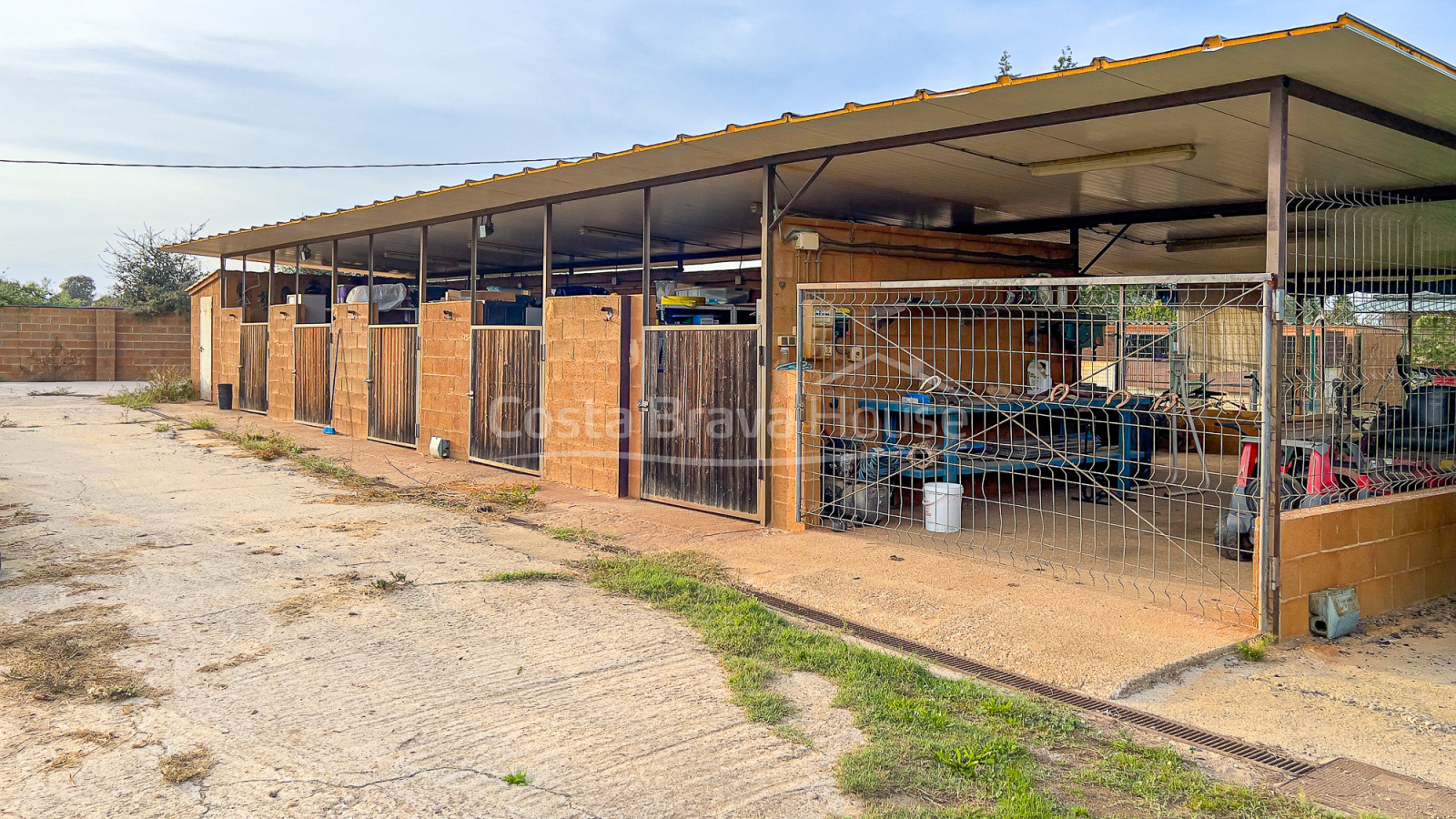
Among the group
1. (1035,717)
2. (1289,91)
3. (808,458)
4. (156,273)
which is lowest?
(1035,717)

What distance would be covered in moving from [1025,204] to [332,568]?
25.5ft

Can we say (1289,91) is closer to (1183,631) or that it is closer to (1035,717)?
(1183,631)

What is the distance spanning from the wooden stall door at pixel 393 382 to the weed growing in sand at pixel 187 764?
403 inches

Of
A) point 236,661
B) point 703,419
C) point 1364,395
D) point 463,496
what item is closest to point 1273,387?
point 1364,395

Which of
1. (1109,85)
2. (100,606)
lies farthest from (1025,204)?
(100,606)

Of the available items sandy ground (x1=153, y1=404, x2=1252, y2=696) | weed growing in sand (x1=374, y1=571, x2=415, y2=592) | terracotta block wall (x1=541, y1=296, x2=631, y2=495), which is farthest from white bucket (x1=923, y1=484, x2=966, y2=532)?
weed growing in sand (x1=374, y1=571, x2=415, y2=592)

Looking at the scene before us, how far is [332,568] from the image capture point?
6605 millimetres

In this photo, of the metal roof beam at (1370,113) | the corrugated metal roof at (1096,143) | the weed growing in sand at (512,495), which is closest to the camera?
the corrugated metal roof at (1096,143)

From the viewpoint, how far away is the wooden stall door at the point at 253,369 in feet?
60.7

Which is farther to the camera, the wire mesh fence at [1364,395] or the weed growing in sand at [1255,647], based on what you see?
the wire mesh fence at [1364,395]

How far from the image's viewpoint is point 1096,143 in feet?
23.6

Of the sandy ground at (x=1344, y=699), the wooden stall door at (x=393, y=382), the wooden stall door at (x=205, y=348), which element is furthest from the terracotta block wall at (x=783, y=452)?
the wooden stall door at (x=205, y=348)

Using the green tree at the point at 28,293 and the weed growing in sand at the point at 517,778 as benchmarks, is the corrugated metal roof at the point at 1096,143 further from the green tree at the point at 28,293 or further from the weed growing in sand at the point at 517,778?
the green tree at the point at 28,293

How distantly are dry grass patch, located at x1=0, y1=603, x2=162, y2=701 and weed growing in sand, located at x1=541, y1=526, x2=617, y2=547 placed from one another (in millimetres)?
3187
